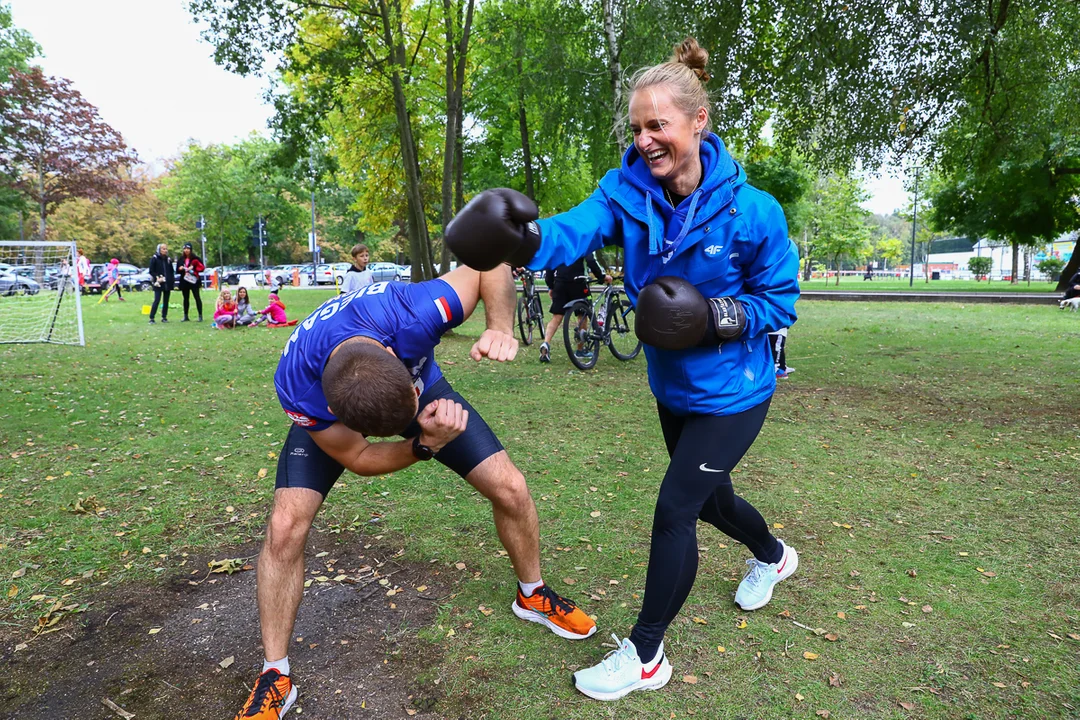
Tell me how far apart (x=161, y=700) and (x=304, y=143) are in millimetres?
14959

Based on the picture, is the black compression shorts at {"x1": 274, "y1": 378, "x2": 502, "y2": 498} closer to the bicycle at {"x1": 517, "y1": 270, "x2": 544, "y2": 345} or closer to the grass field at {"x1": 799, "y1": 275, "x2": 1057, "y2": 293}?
the bicycle at {"x1": 517, "y1": 270, "x2": 544, "y2": 345}

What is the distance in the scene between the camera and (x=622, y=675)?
256cm

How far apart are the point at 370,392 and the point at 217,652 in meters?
1.61

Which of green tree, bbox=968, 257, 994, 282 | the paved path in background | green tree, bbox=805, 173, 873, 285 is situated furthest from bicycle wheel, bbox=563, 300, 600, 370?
green tree, bbox=968, 257, 994, 282

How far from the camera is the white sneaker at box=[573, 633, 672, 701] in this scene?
8.38ft

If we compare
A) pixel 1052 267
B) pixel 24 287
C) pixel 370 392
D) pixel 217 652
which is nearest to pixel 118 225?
pixel 24 287

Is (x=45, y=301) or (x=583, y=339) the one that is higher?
(x=45, y=301)

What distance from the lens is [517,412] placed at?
22.5ft

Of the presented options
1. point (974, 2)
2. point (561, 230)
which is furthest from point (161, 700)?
point (974, 2)

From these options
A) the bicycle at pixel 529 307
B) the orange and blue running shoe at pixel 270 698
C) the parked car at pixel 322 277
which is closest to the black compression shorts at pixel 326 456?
the orange and blue running shoe at pixel 270 698

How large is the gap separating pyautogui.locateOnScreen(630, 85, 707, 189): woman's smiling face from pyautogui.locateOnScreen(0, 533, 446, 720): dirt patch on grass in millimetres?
2070

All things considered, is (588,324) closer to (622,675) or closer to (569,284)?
(569,284)

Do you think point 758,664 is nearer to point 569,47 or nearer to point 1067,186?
point 569,47

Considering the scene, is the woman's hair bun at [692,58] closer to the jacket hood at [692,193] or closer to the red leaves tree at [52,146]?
the jacket hood at [692,193]
